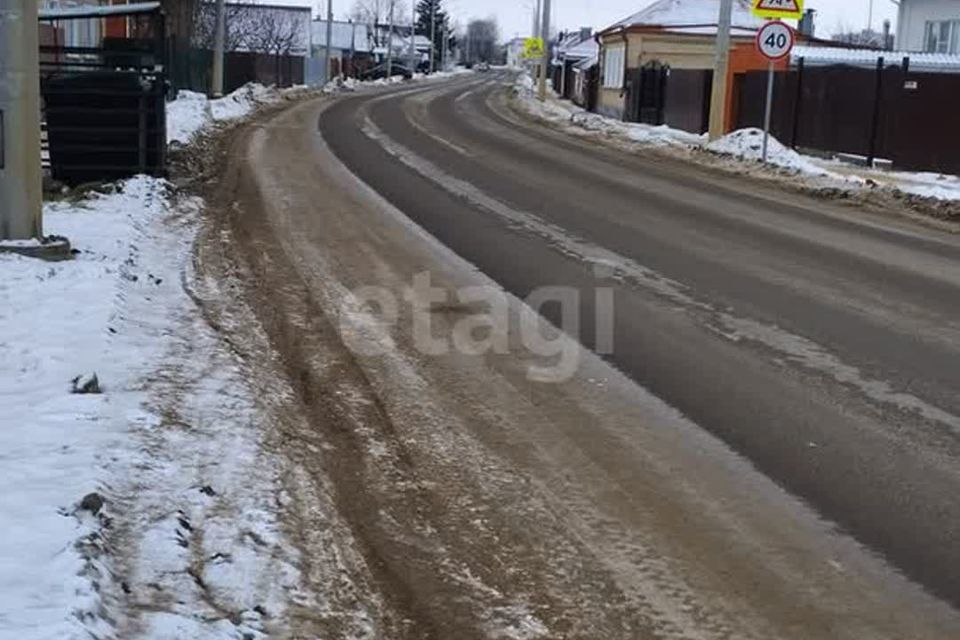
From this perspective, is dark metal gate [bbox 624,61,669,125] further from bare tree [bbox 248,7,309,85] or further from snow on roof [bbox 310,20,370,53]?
snow on roof [bbox 310,20,370,53]

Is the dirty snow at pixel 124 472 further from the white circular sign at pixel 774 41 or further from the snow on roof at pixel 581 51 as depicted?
the snow on roof at pixel 581 51

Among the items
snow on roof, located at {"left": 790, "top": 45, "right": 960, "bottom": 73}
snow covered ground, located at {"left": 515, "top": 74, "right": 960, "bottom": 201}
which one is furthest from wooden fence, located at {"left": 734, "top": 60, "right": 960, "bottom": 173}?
snow on roof, located at {"left": 790, "top": 45, "right": 960, "bottom": 73}

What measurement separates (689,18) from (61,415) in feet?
143

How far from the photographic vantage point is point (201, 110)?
93.8 ft

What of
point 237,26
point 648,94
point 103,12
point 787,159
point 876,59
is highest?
point 237,26

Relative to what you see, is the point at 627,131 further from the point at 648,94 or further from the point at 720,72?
the point at 648,94

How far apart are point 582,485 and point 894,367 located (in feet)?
9.62

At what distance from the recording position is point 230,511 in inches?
180

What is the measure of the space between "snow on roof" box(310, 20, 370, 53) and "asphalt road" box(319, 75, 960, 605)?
325 feet

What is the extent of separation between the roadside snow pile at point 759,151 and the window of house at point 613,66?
19959 millimetres

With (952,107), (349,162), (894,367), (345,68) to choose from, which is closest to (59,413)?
(894,367)

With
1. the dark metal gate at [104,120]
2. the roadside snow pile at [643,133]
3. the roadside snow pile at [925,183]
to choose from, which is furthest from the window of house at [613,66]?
the dark metal gate at [104,120]

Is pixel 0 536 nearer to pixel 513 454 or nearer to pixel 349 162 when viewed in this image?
pixel 513 454

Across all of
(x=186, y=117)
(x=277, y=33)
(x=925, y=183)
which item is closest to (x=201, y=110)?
(x=186, y=117)
